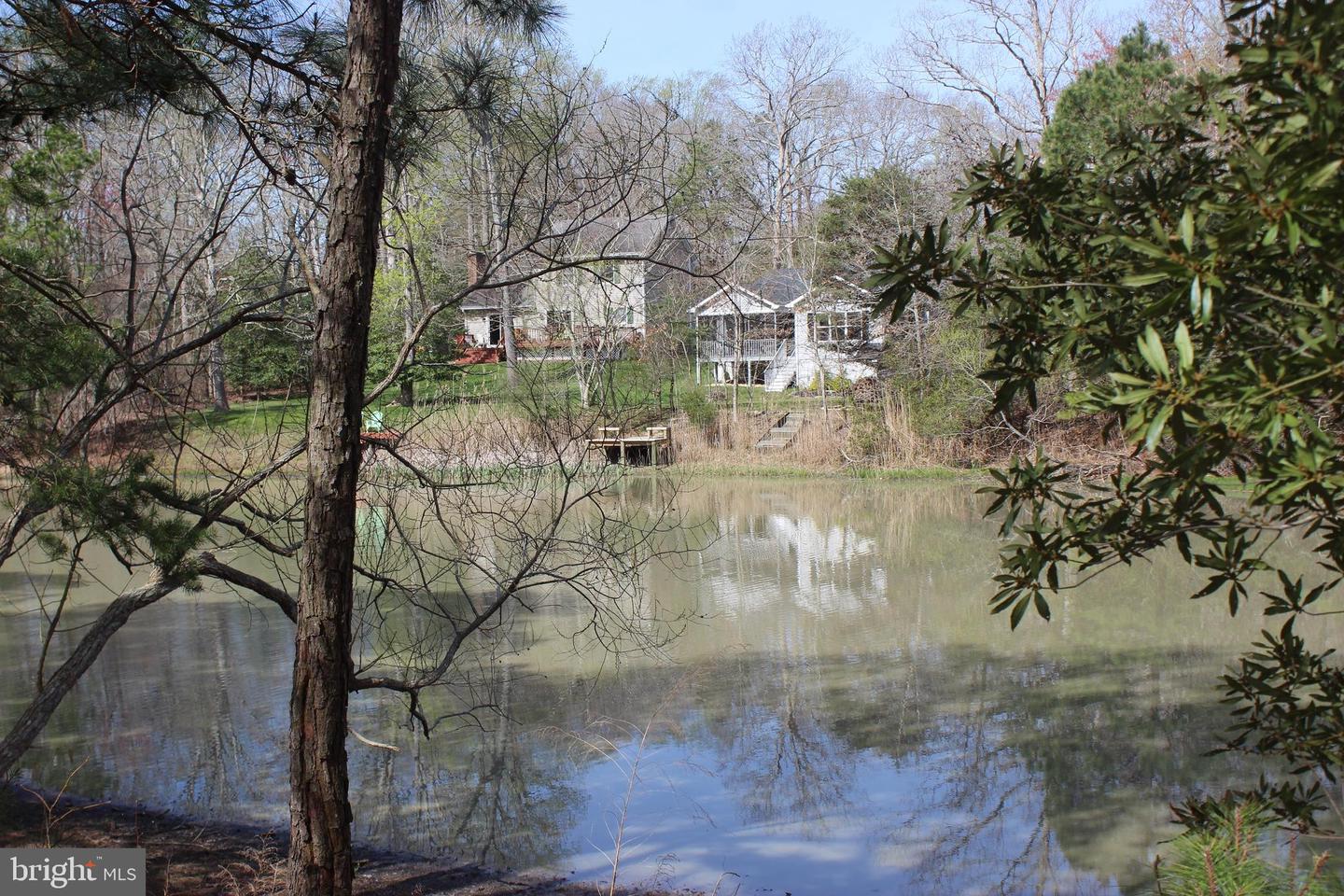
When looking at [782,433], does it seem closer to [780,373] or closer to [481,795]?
[780,373]

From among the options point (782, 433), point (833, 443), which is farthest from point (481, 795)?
point (782, 433)

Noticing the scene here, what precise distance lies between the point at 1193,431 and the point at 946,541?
11.0 metres

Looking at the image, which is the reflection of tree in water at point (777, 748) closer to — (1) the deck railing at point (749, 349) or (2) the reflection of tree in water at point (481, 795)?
(2) the reflection of tree in water at point (481, 795)

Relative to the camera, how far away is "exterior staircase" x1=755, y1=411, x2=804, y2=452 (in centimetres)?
1775

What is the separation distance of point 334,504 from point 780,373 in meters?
23.1

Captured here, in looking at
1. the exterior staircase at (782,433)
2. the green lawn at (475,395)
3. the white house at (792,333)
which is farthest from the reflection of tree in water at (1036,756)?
the exterior staircase at (782,433)

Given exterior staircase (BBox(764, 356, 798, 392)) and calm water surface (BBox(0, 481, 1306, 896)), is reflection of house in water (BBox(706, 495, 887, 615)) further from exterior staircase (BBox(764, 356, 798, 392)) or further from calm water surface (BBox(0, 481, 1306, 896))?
exterior staircase (BBox(764, 356, 798, 392))

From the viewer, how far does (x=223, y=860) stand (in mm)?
4492

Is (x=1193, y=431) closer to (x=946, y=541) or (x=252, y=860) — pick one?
(x=252, y=860)

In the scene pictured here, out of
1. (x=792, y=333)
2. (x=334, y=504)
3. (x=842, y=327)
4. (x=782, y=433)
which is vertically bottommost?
(x=334, y=504)

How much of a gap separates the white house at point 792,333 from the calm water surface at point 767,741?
8.90 metres

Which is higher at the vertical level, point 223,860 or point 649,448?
Answer: point 649,448

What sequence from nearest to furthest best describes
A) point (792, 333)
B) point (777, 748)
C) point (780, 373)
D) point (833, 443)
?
point (777, 748)
point (833, 443)
point (792, 333)
point (780, 373)

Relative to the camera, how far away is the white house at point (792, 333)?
18.8 meters
